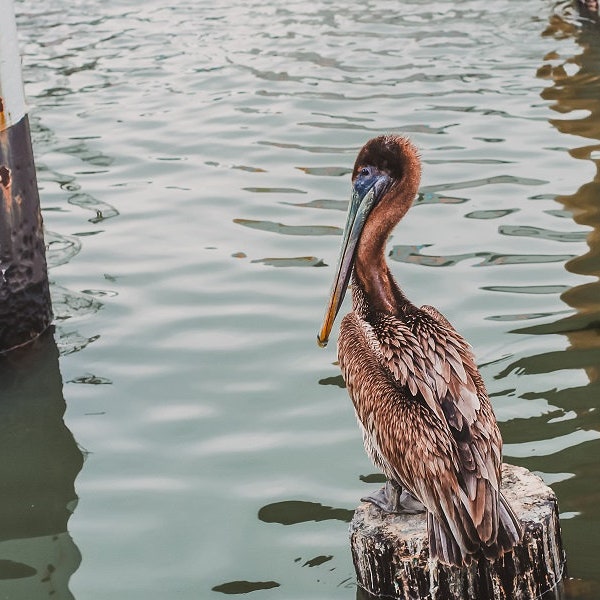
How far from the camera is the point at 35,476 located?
5.34 metres

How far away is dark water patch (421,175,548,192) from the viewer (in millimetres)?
8116

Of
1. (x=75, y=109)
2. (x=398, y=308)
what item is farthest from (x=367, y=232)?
(x=75, y=109)

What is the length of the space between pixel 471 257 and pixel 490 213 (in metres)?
0.68

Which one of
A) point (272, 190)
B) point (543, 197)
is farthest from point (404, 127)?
point (543, 197)

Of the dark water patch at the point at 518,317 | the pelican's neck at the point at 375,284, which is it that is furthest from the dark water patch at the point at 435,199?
the pelican's neck at the point at 375,284

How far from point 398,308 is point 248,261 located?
2758mm

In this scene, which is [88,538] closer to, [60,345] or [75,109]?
[60,345]

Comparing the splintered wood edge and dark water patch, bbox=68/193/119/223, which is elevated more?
the splintered wood edge

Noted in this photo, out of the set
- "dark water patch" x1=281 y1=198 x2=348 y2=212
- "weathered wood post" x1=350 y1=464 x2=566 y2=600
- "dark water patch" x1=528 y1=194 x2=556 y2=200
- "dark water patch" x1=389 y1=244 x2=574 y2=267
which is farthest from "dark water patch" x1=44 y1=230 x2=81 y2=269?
"weathered wood post" x1=350 y1=464 x2=566 y2=600

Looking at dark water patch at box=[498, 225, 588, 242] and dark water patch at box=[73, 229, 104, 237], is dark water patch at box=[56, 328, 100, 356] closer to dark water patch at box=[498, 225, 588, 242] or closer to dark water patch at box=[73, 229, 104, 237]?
dark water patch at box=[73, 229, 104, 237]

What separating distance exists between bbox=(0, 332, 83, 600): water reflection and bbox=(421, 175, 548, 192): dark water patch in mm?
2882

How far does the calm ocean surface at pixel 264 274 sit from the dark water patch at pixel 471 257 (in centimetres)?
2

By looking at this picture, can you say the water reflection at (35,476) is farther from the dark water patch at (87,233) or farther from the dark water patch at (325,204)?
the dark water patch at (325,204)

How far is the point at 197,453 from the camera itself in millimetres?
5402
